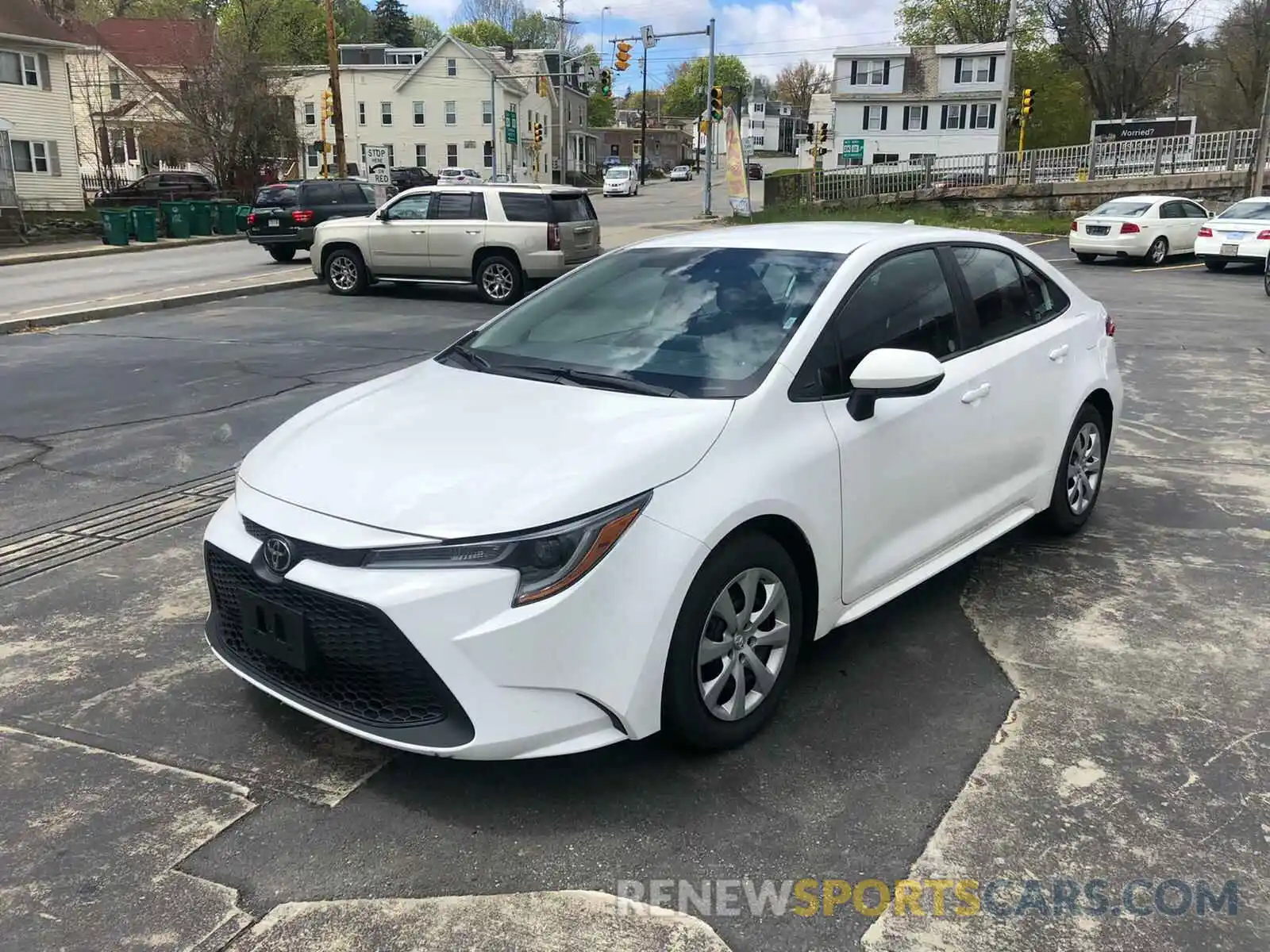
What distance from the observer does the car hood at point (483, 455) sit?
9.74 ft

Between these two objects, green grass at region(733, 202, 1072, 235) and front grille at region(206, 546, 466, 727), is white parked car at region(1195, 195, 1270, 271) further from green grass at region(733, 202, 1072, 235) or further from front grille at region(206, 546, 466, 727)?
front grille at region(206, 546, 466, 727)

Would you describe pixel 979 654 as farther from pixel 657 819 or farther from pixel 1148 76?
pixel 1148 76

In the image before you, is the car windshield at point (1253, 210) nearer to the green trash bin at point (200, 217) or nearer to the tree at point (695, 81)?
the green trash bin at point (200, 217)

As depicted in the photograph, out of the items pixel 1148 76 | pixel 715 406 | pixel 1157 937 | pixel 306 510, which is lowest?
pixel 1157 937

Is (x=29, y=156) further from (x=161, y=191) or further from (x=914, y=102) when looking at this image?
(x=914, y=102)

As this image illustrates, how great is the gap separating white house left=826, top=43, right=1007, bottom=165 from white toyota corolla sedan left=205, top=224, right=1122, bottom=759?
67.3 meters

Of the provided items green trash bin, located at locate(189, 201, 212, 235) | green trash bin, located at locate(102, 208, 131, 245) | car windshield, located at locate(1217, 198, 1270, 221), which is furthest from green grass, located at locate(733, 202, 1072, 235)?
green trash bin, located at locate(102, 208, 131, 245)

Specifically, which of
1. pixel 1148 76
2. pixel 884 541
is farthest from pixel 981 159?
pixel 884 541

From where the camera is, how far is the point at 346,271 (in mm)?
17281

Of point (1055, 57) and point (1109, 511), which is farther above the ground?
point (1055, 57)

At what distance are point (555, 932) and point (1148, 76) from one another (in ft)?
238

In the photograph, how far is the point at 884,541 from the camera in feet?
12.8

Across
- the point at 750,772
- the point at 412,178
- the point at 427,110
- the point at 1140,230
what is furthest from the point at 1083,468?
the point at 427,110

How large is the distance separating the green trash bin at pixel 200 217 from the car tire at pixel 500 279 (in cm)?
1972
